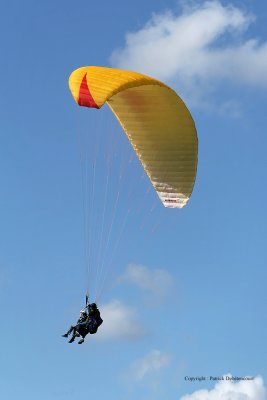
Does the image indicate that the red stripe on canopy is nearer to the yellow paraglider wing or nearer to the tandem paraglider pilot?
the yellow paraglider wing

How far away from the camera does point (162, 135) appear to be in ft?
122

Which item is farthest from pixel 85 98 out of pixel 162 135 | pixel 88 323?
pixel 88 323

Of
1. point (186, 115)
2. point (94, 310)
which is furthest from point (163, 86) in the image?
point (94, 310)

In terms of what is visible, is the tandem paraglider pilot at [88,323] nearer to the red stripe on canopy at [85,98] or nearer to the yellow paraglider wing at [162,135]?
the yellow paraglider wing at [162,135]

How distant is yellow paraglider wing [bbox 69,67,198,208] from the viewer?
3662cm

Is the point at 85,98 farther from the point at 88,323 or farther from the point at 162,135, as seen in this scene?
the point at 88,323

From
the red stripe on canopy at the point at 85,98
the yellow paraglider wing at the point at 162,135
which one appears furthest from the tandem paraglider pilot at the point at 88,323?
the red stripe on canopy at the point at 85,98

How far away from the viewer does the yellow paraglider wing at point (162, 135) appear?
36.6 meters

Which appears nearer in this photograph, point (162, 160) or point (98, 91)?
point (98, 91)

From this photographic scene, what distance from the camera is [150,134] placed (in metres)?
37.3

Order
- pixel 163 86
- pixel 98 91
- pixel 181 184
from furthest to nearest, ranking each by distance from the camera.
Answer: pixel 181 184 → pixel 163 86 → pixel 98 91

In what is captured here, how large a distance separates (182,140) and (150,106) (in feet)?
5.07

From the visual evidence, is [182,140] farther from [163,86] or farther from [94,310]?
[94,310]

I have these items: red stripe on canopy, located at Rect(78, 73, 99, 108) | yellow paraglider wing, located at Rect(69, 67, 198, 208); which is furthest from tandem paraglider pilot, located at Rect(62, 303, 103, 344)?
red stripe on canopy, located at Rect(78, 73, 99, 108)
